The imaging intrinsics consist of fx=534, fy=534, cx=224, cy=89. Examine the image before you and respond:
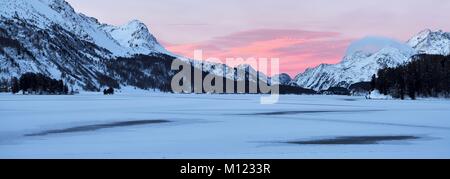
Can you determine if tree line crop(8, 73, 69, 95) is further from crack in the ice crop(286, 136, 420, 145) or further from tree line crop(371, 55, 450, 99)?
crack in the ice crop(286, 136, 420, 145)

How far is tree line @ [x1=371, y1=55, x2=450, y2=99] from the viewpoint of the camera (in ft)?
452

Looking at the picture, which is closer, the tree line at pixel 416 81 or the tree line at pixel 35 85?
the tree line at pixel 416 81

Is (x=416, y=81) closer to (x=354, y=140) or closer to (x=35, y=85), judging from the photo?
(x=35, y=85)

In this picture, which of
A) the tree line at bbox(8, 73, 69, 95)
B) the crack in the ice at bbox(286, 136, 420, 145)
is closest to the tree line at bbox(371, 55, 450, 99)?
the tree line at bbox(8, 73, 69, 95)

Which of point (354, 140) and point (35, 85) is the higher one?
point (35, 85)

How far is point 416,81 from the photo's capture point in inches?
5468

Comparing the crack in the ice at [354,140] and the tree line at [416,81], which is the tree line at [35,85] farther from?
the crack in the ice at [354,140]

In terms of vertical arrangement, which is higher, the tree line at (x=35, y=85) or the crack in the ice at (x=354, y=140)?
the tree line at (x=35, y=85)

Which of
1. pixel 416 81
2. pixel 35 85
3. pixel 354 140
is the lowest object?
pixel 354 140

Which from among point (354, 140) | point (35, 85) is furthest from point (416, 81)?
point (354, 140)

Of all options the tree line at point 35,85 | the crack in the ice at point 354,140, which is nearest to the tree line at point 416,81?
the tree line at point 35,85

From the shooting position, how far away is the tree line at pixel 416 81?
138m
